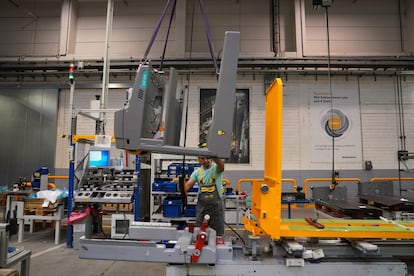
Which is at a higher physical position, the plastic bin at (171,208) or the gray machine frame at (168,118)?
the gray machine frame at (168,118)

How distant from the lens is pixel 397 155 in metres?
7.37

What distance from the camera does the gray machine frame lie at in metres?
1.67

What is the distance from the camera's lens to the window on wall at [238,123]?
7.36m

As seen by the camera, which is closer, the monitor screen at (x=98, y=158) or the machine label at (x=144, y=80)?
the machine label at (x=144, y=80)

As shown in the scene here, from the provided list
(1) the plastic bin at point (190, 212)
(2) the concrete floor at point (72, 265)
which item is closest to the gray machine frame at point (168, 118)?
(2) the concrete floor at point (72, 265)

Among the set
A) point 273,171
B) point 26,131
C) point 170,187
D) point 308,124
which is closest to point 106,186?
point 170,187

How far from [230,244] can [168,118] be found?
1016 millimetres

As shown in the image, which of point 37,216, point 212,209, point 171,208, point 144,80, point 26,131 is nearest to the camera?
point 144,80

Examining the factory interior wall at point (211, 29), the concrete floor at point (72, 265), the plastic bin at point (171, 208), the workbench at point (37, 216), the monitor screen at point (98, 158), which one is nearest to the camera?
the concrete floor at point (72, 265)

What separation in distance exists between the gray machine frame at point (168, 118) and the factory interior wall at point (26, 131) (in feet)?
23.3

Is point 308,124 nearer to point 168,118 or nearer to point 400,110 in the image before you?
point 400,110

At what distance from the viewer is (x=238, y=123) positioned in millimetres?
7477

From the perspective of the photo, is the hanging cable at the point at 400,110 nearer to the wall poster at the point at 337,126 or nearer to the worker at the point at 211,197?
the wall poster at the point at 337,126

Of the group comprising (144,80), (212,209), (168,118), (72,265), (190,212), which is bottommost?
(72,265)
